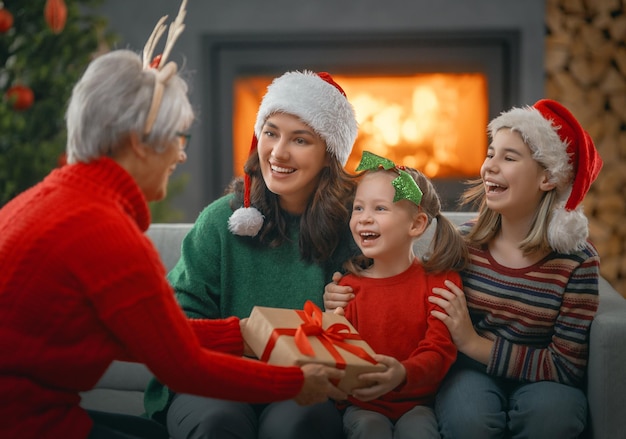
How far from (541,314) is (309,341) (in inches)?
24.6

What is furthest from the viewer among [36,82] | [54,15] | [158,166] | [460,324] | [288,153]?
[36,82]

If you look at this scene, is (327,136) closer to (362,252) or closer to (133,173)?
(362,252)

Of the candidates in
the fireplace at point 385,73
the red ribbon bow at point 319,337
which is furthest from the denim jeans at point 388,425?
the fireplace at point 385,73

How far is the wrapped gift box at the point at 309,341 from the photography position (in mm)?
1620

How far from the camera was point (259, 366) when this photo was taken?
59.4 inches

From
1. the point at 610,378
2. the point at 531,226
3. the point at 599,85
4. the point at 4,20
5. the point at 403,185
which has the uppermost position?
the point at 4,20

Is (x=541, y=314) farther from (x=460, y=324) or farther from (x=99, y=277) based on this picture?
(x=99, y=277)

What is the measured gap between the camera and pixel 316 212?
2080 mm

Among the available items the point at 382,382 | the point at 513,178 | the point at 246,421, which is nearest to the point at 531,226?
the point at 513,178

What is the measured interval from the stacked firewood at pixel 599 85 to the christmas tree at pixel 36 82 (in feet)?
7.12

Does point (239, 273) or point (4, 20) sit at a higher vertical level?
point (4, 20)

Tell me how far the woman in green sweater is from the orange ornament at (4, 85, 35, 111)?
1313 mm

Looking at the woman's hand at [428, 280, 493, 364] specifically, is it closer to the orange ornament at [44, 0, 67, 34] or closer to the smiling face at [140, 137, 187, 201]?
the smiling face at [140, 137, 187, 201]

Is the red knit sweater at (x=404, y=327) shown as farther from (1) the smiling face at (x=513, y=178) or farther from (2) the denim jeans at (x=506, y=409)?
(1) the smiling face at (x=513, y=178)
